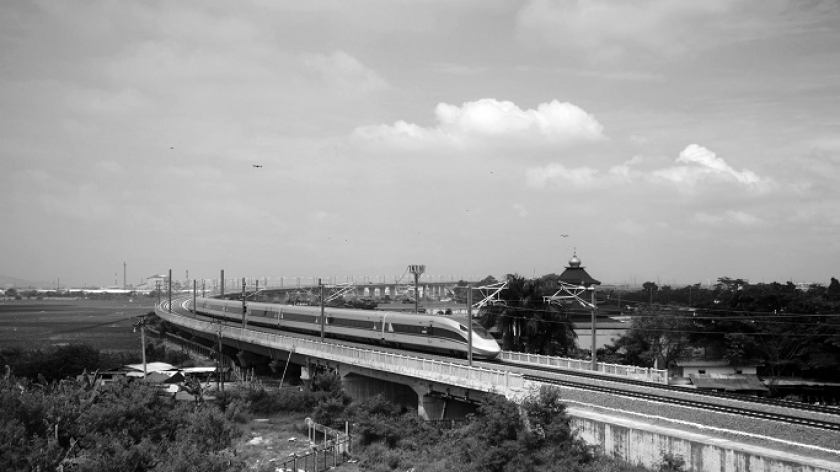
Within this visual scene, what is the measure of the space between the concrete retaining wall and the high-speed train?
16.7m

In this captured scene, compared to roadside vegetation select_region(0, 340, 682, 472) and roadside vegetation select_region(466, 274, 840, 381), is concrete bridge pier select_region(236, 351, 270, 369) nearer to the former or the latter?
roadside vegetation select_region(466, 274, 840, 381)

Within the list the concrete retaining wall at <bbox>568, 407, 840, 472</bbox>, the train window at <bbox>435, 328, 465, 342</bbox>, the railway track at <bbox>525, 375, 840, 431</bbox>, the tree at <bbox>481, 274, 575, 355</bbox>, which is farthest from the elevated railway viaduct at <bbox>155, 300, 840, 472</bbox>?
the tree at <bbox>481, 274, 575, 355</bbox>

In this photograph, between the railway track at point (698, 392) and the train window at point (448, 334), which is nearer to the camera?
the railway track at point (698, 392)

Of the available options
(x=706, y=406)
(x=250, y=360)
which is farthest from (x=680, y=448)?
(x=250, y=360)

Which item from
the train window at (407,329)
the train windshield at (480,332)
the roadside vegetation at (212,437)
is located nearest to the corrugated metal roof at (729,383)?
the train windshield at (480,332)

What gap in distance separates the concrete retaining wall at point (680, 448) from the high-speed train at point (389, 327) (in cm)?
1666

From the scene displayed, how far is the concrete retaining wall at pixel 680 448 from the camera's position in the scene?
1942 cm

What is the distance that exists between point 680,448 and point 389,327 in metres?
32.1

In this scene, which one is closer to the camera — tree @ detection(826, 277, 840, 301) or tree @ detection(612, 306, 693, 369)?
tree @ detection(612, 306, 693, 369)

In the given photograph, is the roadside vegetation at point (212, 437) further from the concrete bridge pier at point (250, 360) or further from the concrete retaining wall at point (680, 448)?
the concrete bridge pier at point (250, 360)

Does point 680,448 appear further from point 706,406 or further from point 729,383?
point 729,383

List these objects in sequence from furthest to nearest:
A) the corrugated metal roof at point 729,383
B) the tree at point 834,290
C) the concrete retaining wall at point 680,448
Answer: the tree at point 834,290, the corrugated metal roof at point 729,383, the concrete retaining wall at point 680,448

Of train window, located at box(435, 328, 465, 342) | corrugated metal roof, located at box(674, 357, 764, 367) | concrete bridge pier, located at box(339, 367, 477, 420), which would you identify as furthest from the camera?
corrugated metal roof, located at box(674, 357, 764, 367)

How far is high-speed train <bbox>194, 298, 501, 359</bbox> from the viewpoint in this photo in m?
44.1
